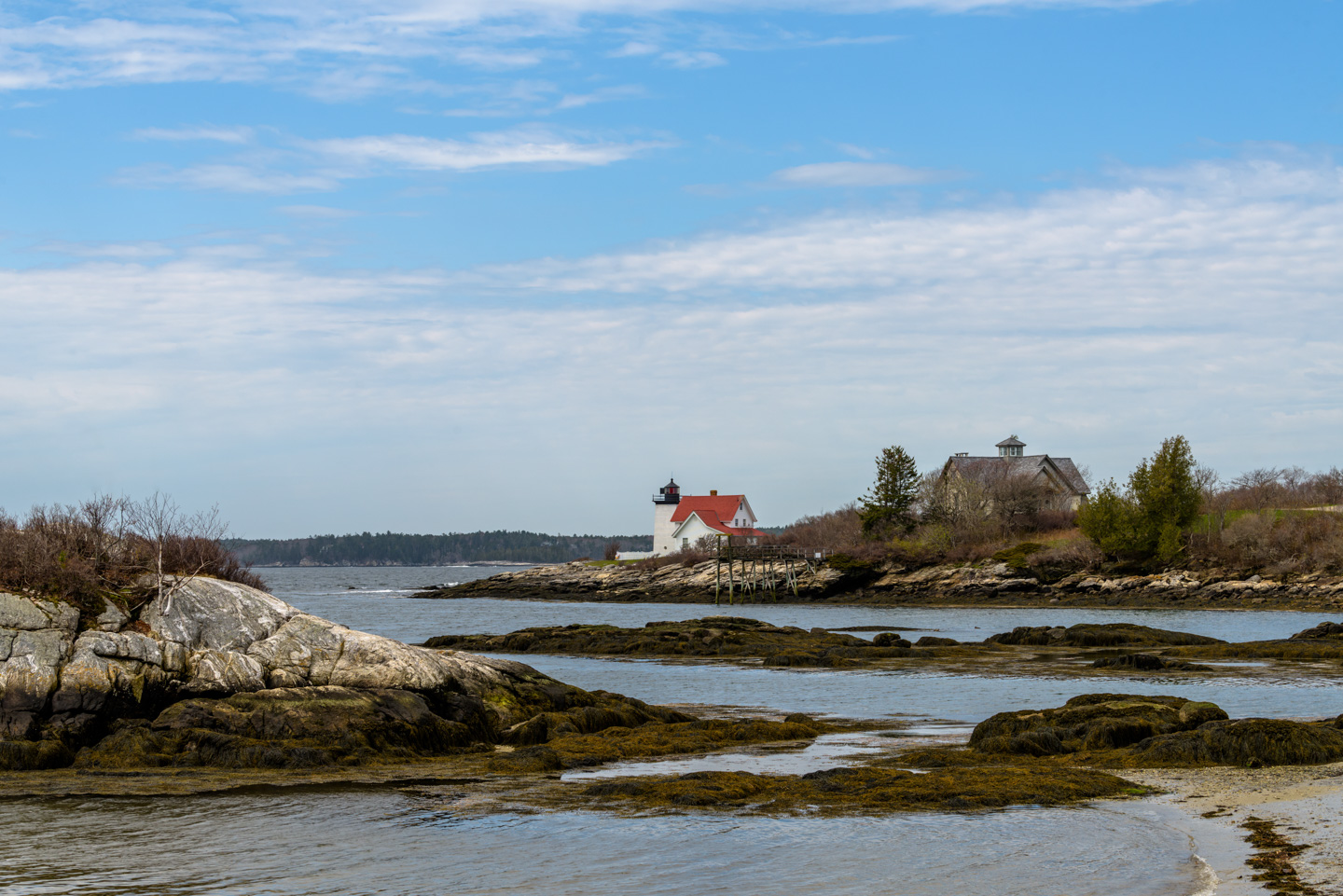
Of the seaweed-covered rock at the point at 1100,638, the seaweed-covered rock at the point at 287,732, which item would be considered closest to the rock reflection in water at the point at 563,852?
the seaweed-covered rock at the point at 287,732

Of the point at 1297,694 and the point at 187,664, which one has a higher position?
the point at 187,664

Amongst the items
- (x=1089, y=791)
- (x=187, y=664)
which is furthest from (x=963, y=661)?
(x=187, y=664)

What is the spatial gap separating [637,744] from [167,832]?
645 centimetres

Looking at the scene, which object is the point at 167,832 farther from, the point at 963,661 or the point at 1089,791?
the point at 963,661

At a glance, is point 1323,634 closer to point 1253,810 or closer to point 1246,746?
point 1246,746

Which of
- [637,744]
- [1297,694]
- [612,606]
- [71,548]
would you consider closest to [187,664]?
[71,548]

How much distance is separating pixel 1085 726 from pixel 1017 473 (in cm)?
7726

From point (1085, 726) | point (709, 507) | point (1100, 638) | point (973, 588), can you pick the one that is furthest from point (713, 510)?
point (1085, 726)

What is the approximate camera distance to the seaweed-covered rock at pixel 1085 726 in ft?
47.5

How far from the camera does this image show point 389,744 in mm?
14492

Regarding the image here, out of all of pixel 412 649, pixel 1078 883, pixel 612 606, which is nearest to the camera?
pixel 1078 883

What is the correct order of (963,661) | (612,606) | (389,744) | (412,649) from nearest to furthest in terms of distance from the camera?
1. (389,744)
2. (412,649)
3. (963,661)
4. (612,606)

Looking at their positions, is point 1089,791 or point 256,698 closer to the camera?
point 1089,791

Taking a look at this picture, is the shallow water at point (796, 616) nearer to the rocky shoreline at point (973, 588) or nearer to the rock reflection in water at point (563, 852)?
the rocky shoreline at point (973, 588)
